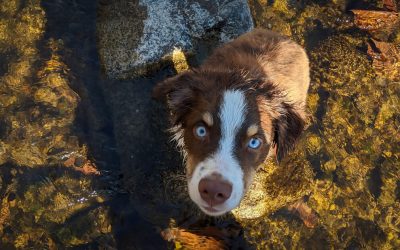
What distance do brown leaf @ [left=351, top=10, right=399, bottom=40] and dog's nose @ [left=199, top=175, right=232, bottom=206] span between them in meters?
4.11

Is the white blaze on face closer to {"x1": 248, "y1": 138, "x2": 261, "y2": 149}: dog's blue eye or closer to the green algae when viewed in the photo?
{"x1": 248, "y1": 138, "x2": 261, "y2": 149}: dog's blue eye

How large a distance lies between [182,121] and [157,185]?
108 centimetres

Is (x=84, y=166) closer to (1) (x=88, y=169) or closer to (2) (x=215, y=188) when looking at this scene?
(1) (x=88, y=169)

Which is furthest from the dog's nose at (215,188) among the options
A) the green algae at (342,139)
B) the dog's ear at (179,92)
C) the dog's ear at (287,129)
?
the green algae at (342,139)

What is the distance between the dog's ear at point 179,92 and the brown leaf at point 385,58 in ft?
10.8

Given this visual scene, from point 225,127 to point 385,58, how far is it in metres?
3.67

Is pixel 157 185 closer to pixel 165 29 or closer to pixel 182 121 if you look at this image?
pixel 182 121

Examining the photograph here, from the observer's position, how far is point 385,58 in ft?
19.6

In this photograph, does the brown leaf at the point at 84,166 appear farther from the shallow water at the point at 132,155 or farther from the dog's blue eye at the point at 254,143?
the dog's blue eye at the point at 254,143

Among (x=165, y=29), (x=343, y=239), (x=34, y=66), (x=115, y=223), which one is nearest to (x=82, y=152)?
(x=115, y=223)

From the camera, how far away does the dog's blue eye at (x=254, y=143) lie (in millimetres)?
3404

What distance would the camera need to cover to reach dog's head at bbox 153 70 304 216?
314 cm

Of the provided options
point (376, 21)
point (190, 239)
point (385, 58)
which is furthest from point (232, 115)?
point (376, 21)

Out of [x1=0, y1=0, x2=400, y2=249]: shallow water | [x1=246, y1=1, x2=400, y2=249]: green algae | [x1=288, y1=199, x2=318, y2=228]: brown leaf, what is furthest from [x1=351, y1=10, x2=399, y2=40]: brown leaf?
[x1=288, y1=199, x2=318, y2=228]: brown leaf
